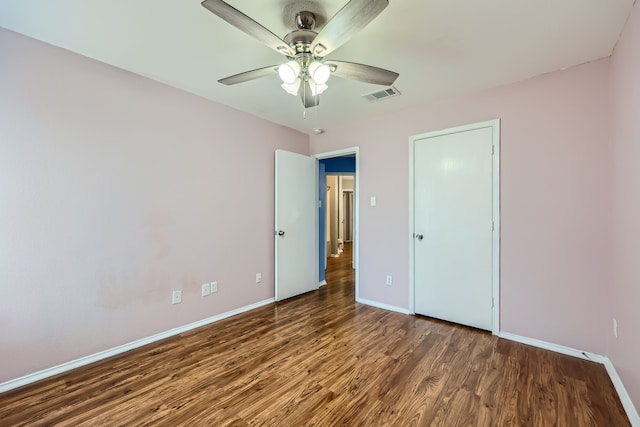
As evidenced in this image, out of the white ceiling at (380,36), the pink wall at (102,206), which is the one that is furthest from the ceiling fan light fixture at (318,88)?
the pink wall at (102,206)

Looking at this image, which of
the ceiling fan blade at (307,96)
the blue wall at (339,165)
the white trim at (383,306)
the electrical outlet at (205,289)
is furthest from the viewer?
the blue wall at (339,165)

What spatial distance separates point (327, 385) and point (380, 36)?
248 centimetres

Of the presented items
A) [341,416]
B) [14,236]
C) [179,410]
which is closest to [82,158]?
[14,236]

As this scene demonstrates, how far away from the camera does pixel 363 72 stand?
1.83 metres

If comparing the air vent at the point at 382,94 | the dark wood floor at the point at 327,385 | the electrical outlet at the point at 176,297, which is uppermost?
the air vent at the point at 382,94

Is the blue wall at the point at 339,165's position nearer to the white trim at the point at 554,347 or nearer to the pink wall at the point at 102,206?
the pink wall at the point at 102,206

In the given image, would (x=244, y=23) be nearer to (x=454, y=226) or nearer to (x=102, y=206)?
(x=102, y=206)

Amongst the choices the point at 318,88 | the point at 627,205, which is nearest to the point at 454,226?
the point at 627,205

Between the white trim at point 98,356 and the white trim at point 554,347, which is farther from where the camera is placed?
the white trim at point 554,347

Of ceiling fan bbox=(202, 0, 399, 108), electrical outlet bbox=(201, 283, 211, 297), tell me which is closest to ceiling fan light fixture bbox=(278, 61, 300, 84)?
ceiling fan bbox=(202, 0, 399, 108)

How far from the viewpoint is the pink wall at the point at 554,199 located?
2186 mm

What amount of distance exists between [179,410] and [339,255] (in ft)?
18.7

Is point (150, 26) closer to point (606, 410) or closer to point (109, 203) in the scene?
point (109, 203)

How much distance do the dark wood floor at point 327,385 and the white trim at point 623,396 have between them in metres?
0.04
